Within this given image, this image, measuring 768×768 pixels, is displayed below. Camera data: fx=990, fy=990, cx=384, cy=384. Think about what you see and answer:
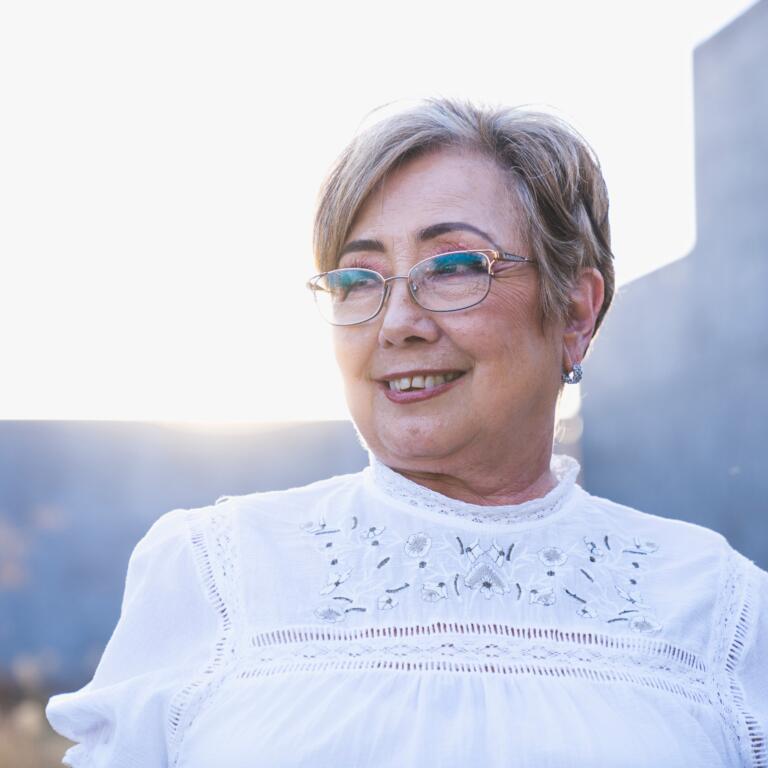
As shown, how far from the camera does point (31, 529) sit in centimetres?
608

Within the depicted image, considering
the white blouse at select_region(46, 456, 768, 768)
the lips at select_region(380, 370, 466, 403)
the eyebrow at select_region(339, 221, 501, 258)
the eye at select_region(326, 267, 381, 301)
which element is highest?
the eyebrow at select_region(339, 221, 501, 258)

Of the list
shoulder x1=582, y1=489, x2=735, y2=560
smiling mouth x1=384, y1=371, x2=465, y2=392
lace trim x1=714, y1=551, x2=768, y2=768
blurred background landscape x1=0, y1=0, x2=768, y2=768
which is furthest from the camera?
blurred background landscape x1=0, y1=0, x2=768, y2=768

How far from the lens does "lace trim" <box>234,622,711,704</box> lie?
1.63 meters

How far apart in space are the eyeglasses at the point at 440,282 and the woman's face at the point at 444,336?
0.6 inches

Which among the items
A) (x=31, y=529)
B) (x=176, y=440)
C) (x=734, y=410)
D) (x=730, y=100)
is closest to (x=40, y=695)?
(x=31, y=529)

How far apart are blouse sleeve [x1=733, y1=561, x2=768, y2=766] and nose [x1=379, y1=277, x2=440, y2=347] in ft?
2.62

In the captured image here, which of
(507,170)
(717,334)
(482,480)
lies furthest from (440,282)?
(717,334)

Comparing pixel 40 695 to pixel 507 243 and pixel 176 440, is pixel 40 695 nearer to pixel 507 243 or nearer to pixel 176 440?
pixel 176 440

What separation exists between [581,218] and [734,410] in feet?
15.4

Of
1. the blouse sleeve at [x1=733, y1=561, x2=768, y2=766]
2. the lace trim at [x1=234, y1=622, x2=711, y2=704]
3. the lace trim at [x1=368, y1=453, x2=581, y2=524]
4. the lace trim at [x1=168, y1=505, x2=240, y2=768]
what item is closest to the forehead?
the lace trim at [x1=368, y1=453, x2=581, y2=524]

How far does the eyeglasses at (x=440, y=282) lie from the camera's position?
1.81 m

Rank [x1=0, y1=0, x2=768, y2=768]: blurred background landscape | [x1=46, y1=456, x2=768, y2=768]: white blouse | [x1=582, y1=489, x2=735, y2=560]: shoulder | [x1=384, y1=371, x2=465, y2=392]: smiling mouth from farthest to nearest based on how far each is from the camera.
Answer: [x1=0, y1=0, x2=768, y2=768]: blurred background landscape, [x1=582, y1=489, x2=735, y2=560]: shoulder, [x1=384, y1=371, x2=465, y2=392]: smiling mouth, [x1=46, y1=456, x2=768, y2=768]: white blouse

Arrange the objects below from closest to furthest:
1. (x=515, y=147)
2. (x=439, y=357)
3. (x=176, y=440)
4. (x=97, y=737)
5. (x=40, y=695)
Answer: (x=97, y=737) → (x=439, y=357) → (x=515, y=147) → (x=40, y=695) → (x=176, y=440)

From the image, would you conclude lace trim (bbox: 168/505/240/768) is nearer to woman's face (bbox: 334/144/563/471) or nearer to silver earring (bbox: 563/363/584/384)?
woman's face (bbox: 334/144/563/471)
